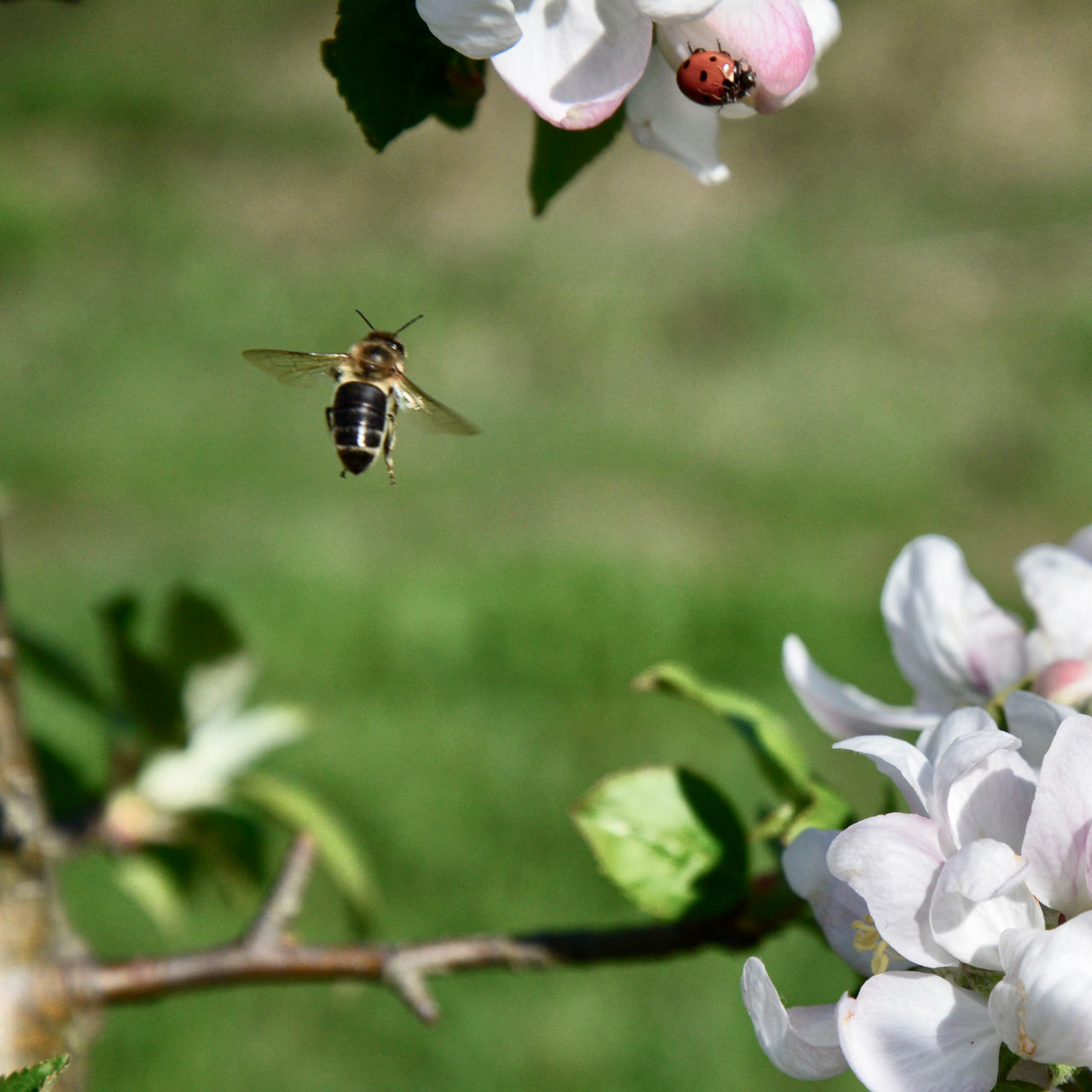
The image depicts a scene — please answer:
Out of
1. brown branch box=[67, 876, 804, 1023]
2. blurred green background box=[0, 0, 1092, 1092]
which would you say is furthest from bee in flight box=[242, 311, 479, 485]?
blurred green background box=[0, 0, 1092, 1092]

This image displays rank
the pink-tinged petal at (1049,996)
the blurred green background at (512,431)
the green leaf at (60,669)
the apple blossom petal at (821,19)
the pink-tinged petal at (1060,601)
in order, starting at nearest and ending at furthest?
the pink-tinged petal at (1049,996) < the apple blossom petal at (821,19) < the pink-tinged petal at (1060,601) < the green leaf at (60,669) < the blurred green background at (512,431)

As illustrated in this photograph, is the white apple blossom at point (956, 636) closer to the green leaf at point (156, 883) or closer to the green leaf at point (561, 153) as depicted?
the green leaf at point (561, 153)

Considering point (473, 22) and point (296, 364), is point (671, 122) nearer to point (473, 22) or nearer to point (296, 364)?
point (473, 22)

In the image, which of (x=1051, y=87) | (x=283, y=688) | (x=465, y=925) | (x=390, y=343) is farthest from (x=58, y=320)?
(x=1051, y=87)

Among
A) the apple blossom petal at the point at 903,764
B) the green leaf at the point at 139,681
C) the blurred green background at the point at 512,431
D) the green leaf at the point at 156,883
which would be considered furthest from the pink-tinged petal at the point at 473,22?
the blurred green background at the point at 512,431

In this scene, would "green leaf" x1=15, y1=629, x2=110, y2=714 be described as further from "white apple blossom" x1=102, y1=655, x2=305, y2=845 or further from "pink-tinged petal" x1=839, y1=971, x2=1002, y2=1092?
"pink-tinged petal" x1=839, y1=971, x2=1002, y2=1092

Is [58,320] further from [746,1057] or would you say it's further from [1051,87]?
[1051,87]

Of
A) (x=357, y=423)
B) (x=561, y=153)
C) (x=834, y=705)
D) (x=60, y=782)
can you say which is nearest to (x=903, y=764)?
(x=834, y=705)
